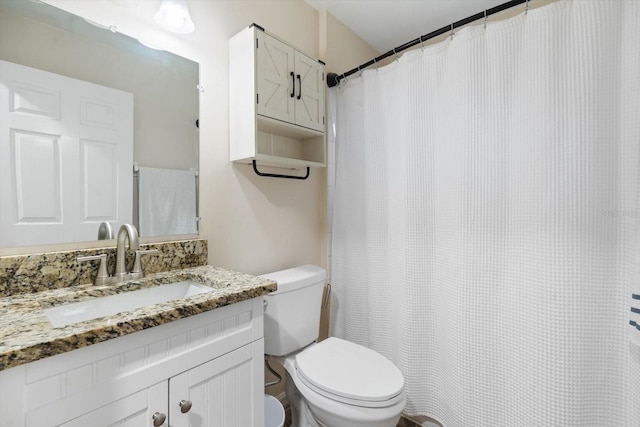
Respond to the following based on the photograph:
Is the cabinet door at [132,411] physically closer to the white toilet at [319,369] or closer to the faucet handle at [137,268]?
the faucet handle at [137,268]

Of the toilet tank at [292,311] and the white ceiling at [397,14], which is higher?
the white ceiling at [397,14]

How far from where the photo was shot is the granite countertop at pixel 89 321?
58cm

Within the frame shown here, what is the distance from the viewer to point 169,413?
0.79 metres

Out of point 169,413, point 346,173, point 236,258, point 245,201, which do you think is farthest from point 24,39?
point 346,173

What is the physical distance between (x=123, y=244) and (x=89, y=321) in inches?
14.8

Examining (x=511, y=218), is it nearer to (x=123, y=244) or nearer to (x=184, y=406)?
(x=184, y=406)

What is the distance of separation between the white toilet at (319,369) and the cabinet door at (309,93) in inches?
30.9

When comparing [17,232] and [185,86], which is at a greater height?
[185,86]

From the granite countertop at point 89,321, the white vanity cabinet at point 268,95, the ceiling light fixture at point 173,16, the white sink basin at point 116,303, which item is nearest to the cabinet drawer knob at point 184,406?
the granite countertop at point 89,321

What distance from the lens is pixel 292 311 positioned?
1.36 meters

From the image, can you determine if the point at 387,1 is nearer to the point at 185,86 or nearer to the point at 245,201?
the point at 185,86

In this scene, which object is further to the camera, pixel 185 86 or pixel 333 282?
pixel 333 282

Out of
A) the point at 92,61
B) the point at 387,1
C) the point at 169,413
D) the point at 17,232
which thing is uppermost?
the point at 387,1

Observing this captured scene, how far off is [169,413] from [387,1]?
2166 millimetres
